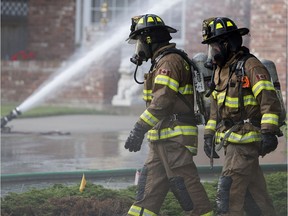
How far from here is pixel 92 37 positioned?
62.3 ft

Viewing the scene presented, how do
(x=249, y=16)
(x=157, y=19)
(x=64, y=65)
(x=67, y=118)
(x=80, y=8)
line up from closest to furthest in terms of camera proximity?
(x=157, y=19)
(x=67, y=118)
(x=249, y=16)
(x=64, y=65)
(x=80, y=8)

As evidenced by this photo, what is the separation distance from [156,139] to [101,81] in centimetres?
1183

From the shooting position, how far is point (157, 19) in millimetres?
7273

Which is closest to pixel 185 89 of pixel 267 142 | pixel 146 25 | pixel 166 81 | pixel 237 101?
pixel 166 81

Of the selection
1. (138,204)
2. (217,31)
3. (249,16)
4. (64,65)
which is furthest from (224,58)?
(64,65)

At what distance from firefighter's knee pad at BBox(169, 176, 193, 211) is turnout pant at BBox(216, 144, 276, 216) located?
0.76 feet

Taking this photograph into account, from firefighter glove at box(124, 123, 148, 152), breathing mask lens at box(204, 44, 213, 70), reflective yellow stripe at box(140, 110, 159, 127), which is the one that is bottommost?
firefighter glove at box(124, 123, 148, 152)

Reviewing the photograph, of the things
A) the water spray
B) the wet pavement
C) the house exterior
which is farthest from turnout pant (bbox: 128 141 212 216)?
the water spray

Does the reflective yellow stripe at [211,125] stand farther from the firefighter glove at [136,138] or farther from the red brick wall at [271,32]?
the red brick wall at [271,32]

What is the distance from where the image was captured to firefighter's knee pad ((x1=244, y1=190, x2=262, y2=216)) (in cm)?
696

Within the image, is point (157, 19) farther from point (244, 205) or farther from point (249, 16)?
point (249, 16)

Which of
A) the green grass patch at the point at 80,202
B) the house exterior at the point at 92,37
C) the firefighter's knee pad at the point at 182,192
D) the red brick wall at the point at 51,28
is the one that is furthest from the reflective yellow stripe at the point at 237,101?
the red brick wall at the point at 51,28

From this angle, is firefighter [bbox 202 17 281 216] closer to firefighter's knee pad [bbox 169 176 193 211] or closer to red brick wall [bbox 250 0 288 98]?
firefighter's knee pad [bbox 169 176 193 211]

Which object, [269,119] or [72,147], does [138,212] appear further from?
[72,147]
